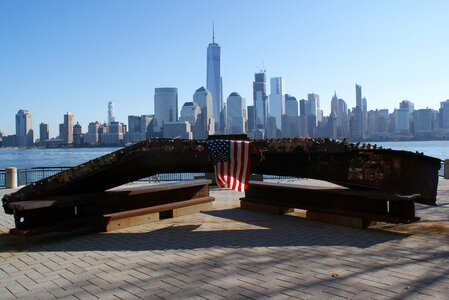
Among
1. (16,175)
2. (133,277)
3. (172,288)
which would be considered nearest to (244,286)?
(172,288)

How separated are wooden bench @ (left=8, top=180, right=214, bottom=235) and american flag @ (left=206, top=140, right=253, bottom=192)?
81.6 inches

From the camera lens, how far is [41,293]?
17.4 ft

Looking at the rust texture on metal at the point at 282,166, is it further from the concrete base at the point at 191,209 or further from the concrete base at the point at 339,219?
the concrete base at the point at 191,209

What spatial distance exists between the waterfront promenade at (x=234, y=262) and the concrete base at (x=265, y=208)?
1.11 metres

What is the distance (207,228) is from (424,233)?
4526 millimetres

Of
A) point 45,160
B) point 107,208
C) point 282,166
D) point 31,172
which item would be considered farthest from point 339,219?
point 45,160

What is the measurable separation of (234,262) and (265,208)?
4.98 meters

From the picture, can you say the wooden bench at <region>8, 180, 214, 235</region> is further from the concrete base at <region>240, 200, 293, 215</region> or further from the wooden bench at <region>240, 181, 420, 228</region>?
the wooden bench at <region>240, 181, 420, 228</region>

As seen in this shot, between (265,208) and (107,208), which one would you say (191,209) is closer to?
(265,208)

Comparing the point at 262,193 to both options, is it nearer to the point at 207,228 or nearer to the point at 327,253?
the point at 207,228

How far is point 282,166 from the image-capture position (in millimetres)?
9656

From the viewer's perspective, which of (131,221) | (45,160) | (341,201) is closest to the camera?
(341,201)

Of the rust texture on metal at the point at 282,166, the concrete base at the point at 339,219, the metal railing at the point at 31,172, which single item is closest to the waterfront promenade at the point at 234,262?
the concrete base at the point at 339,219

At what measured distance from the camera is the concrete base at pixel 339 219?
8914mm
